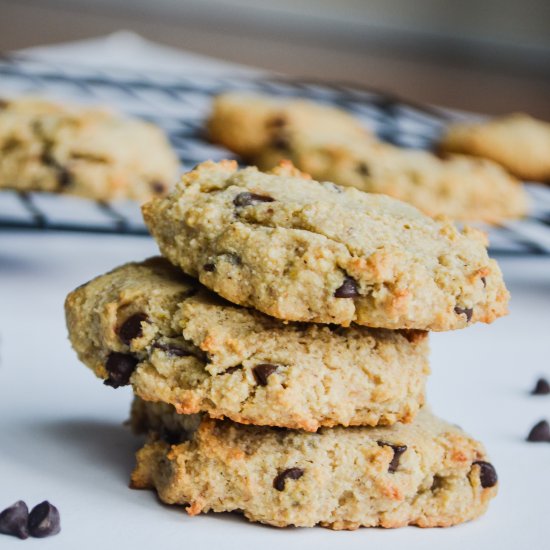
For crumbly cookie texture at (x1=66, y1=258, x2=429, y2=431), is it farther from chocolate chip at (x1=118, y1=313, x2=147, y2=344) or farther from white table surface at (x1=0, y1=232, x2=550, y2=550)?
white table surface at (x1=0, y1=232, x2=550, y2=550)

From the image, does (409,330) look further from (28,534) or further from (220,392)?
(28,534)

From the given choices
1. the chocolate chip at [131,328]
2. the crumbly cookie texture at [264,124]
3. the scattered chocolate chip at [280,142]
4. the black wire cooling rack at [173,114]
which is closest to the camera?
the chocolate chip at [131,328]

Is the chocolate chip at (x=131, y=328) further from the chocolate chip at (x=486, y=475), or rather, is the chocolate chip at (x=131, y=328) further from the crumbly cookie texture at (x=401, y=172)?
the crumbly cookie texture at (x=401, y=172)

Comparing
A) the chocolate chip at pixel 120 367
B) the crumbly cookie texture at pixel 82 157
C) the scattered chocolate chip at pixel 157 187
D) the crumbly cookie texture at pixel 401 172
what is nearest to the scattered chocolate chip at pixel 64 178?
the crumbly cookie texture at pixel 82 157

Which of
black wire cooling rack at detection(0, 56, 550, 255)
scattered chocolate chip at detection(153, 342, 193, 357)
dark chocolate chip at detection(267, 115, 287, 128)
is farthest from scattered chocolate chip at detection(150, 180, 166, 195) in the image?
scattered chocolate chip at detection(153, 342, 193, 357)

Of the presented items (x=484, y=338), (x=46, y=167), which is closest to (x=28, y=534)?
(x=484, y=338)

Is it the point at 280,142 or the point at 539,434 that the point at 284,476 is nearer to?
the point at 539,434
